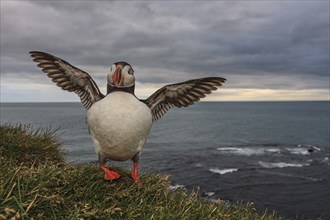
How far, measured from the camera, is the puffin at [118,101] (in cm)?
560

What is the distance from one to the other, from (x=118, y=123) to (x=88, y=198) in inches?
50.9

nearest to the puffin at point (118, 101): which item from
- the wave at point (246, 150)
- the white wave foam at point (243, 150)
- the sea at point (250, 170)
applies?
the sea at point (250, 170)

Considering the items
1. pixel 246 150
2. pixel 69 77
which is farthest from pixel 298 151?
pixel 69 77

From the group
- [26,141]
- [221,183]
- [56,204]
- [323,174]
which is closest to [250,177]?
[221,183]

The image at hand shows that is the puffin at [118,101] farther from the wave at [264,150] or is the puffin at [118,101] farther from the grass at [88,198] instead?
the wave at [264,150]

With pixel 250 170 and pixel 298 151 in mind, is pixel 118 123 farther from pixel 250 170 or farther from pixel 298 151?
pixel 298 151

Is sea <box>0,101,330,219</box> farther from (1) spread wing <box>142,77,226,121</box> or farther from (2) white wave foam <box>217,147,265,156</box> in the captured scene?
(1) spread wing <box>142,77,226,121</box>

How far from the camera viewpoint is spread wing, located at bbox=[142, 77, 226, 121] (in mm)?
6473

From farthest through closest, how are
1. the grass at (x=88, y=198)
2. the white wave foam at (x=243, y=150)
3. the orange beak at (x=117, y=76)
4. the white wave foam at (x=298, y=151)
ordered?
the white wave foam at (x=298, y=151), the white wave foam at (x=243, y=150), the orange beak at (x=117, y=76), the grass at (x=88, y=198)

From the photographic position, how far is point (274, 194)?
41.8 metres

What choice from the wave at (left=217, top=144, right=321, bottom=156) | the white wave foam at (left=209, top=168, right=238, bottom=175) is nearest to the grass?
the white wave foam at (left=209, top=168, right=238, bottom=175)

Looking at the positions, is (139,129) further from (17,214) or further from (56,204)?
(17,214)

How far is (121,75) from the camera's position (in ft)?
18.9

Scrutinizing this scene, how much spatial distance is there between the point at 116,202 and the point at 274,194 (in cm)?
4012
